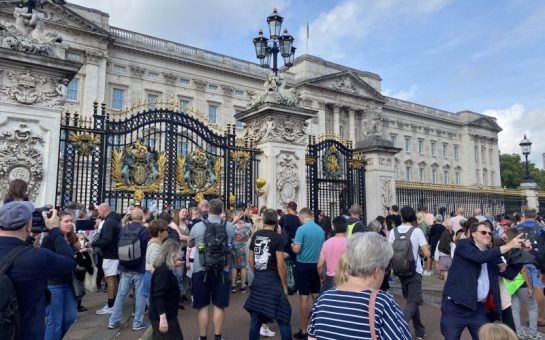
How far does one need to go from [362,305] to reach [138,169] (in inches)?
361

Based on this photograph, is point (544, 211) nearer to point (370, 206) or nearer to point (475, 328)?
point (370, 206)

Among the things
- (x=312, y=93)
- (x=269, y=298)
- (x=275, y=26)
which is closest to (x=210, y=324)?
(x=269, y=298)

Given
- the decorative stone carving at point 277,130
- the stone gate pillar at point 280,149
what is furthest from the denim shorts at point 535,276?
the decorative stone carving at point 277,130

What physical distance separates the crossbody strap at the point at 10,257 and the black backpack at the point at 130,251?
3.33 metres

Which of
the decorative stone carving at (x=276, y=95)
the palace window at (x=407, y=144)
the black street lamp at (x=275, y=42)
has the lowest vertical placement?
the decorative stone carving at (x=276, y=95)

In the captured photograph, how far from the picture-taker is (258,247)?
5.24m

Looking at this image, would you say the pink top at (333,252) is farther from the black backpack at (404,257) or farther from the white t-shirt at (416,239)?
the white t-shirt at (416,239)

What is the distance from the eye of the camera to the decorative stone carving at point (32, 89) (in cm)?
815

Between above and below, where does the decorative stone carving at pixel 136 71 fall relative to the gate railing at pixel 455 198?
above

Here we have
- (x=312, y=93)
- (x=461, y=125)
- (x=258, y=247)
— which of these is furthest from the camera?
(x=461, y=125)

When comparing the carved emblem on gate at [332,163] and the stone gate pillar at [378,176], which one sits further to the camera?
the stone gate pillar at [378,176]

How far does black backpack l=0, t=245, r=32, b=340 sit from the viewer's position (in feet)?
8.58

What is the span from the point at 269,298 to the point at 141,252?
2.44m

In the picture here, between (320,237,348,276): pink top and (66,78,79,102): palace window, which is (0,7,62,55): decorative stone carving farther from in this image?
(66,78,79,102): palace window
